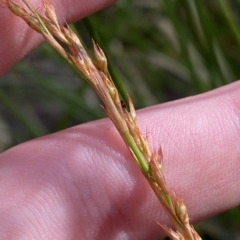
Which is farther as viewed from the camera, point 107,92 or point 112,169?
point 112,169

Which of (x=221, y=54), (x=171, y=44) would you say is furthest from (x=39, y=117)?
(x=221, y=54)

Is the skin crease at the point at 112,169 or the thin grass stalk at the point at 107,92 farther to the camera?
the skin crease at the point at 112,169

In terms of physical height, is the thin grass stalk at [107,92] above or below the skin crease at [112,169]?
above

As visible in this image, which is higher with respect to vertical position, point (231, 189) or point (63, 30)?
point (63, 30)

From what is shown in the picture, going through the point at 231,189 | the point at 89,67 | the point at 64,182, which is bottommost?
the point at 231,189

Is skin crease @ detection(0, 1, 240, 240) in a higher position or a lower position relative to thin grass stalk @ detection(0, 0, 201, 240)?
lower

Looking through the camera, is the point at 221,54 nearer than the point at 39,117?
Yes

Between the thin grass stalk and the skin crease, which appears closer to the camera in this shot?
the thin grass stalk

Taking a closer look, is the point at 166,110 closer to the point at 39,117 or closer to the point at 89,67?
the point at 89,67
